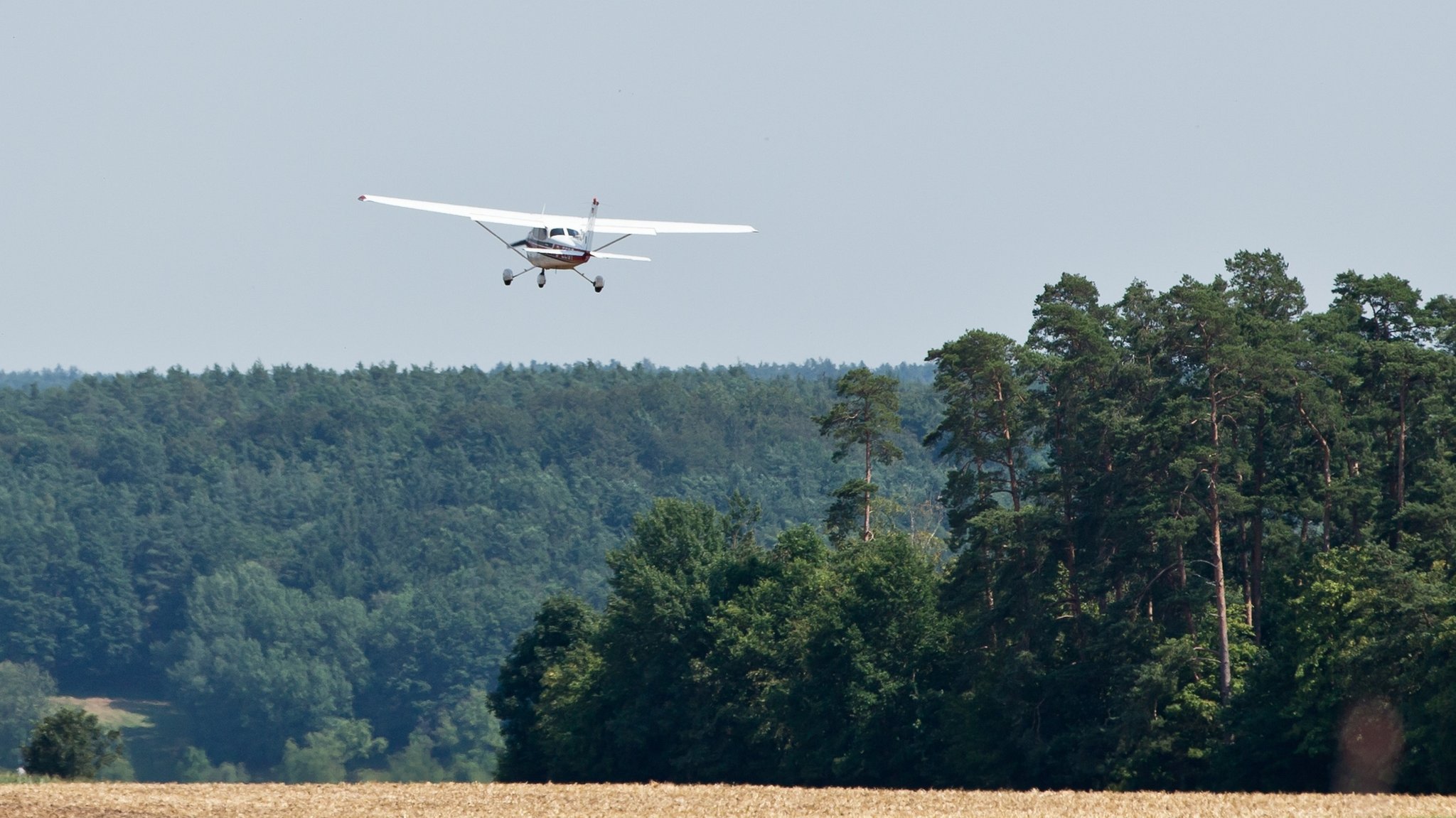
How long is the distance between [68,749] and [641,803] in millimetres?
25514

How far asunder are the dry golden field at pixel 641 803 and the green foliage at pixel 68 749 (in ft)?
34.3

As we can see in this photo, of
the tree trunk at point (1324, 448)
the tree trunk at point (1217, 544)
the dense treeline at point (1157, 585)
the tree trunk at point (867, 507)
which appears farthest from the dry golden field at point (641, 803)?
the tree trunk at point (867, 507)

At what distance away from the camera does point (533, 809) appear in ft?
167

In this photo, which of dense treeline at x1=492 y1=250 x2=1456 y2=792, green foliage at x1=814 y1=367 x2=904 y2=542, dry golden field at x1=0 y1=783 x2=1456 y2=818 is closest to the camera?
dry golden field at x1=0 y1=783 x2=1456 y2=818

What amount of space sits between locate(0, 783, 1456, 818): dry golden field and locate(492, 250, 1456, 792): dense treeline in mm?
8345

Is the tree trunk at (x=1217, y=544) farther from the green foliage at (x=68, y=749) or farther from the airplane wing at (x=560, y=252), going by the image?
the green foliage at (x=68, y=749)

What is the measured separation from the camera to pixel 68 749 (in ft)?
223

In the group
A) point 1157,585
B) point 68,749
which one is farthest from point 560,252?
point 68,749

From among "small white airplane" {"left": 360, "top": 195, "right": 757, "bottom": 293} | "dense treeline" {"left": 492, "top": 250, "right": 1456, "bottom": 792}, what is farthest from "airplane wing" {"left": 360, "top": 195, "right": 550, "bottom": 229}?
"dense treeline" {"left": 492, "top": 250, "right": 1456, "bottom": 792}

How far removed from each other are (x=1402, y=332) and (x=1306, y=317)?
12.4ft

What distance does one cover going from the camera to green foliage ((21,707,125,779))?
67.8 m

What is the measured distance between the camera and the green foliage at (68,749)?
67.8 m

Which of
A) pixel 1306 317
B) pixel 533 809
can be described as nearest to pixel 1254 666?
pixel 1306 317

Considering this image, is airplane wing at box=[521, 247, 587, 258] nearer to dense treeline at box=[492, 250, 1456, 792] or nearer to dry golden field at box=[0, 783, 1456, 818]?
dry golden field at box=[0, 783, 1456, 818]
